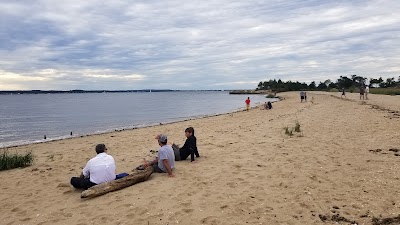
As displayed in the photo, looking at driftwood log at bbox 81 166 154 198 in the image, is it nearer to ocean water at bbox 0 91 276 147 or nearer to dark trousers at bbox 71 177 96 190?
dark trousers at bbox 71 177 96 190

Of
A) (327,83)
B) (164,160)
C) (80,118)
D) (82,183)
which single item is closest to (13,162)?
(82,183)

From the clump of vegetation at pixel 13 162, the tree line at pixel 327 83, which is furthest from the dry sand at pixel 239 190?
the tree line at pixel 327 83

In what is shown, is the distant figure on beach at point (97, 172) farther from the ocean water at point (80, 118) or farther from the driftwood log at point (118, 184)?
the ocean water at point (80, 118)

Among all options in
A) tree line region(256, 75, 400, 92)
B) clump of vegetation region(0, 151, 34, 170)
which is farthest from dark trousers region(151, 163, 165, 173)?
tree line region(256, 75, 400, 92)

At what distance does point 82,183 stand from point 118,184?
84 centimetres

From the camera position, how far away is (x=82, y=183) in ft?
23.0

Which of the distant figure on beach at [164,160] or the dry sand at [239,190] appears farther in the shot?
the distant figure on beach at [164,160]

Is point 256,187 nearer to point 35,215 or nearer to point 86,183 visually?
point 86,183

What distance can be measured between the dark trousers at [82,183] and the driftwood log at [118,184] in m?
0.40

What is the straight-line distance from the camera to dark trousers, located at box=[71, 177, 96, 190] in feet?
22.8

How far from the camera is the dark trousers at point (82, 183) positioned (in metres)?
6.95

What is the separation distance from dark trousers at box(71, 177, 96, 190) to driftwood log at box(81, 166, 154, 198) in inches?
15.8

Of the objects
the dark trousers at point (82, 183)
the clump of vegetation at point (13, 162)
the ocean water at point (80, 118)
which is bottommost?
the ocean water at point (80, 118)

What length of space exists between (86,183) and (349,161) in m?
6.32
